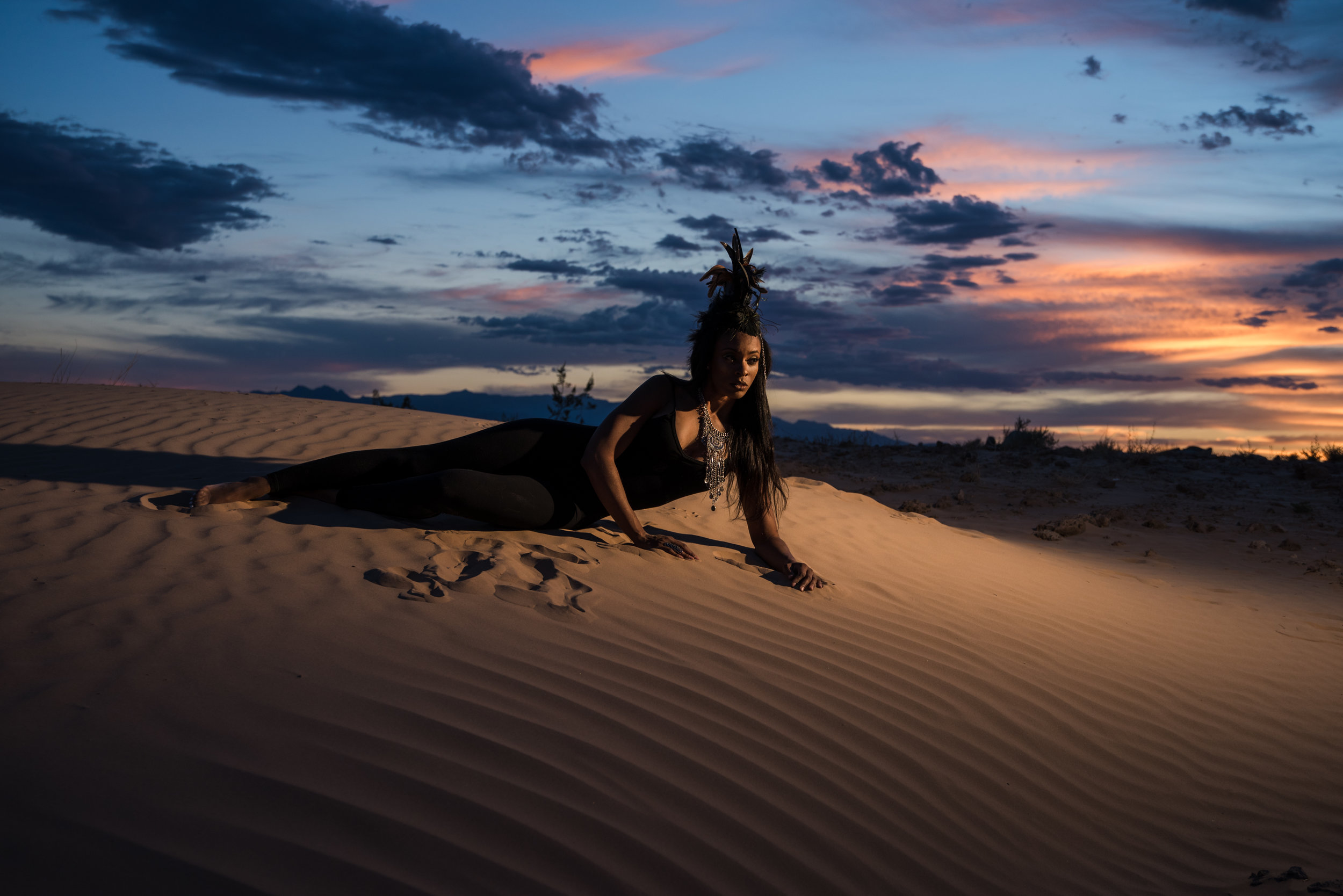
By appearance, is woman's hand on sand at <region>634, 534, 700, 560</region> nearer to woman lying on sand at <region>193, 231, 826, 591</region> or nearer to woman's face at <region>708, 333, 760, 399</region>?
woman lying on sand at <region>193, 231, 826, 591</region>

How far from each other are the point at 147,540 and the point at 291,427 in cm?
350

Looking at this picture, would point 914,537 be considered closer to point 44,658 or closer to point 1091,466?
point 44,658

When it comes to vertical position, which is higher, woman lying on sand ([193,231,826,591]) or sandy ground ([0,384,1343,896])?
woman lying on sand ([193,231,826,591])

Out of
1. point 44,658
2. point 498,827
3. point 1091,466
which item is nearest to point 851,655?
point 498,827

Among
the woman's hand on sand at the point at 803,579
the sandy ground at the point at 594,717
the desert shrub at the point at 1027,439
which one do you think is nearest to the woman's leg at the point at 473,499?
the sandy ground at the point at 594,717

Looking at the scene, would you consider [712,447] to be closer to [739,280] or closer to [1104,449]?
[739,280]

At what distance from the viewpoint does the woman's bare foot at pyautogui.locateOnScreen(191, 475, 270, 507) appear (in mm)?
4469

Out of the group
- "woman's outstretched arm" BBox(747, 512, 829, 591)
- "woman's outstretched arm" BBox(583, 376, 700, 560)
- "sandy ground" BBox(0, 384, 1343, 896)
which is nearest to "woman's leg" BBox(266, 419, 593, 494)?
"sandy ground" BBox(0, 384, 1343, 896)

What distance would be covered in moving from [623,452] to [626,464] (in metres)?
0.09

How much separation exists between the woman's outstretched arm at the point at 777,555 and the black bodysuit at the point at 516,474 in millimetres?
418

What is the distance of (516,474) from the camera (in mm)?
4633

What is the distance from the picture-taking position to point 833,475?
1229cm

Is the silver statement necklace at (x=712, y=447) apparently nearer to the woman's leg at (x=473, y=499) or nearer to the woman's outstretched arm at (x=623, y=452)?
the woman's outstretched arm at (x=623, y=452)

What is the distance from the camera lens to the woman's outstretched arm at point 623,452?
423cm
